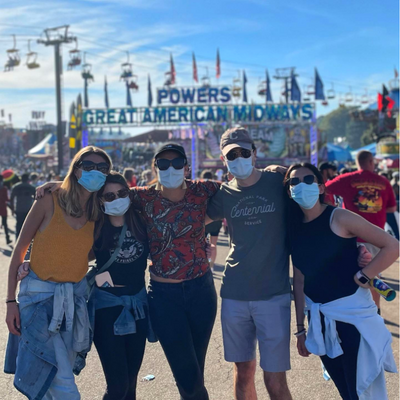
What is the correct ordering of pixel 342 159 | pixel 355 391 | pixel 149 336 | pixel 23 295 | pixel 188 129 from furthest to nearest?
pixel 342 159 < pixel 188 129 < pixel 149 336 < pixel 23 295 < pixel 355 391

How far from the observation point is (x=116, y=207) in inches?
121

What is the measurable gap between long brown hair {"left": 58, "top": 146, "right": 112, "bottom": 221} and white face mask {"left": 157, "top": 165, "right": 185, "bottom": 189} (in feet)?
1.32

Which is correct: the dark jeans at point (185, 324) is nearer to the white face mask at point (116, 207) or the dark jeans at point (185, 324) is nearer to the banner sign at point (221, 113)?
the white face mask at point (116, 207)

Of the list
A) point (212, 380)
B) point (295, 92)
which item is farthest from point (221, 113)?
point (212, 380)

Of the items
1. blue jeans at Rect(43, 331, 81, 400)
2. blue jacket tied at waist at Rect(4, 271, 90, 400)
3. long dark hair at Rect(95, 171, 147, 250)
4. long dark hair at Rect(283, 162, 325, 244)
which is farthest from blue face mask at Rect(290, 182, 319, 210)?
blue jeans at Rect(43, 331, 81, 400)

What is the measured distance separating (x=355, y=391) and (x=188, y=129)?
87.0ft

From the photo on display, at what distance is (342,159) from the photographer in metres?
36.1

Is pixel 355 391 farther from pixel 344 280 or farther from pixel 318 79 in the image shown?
pixel 318 79

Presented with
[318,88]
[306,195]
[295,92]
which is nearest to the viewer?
[306,195]

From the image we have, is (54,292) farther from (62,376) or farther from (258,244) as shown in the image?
(258,244)

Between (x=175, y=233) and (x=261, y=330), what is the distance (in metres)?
0.85

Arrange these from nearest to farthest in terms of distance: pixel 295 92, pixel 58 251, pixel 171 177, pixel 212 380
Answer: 1. pixel 58 251
2. pixel 171 177
3. pixel 212 380
4. pixel 295 92

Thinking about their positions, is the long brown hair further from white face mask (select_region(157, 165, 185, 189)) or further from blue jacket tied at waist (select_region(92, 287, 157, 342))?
blue jacket tied at waist (select_region(92, 287, 157, 342))

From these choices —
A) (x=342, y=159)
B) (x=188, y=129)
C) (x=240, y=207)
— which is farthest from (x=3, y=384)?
(x=342, y=159)
